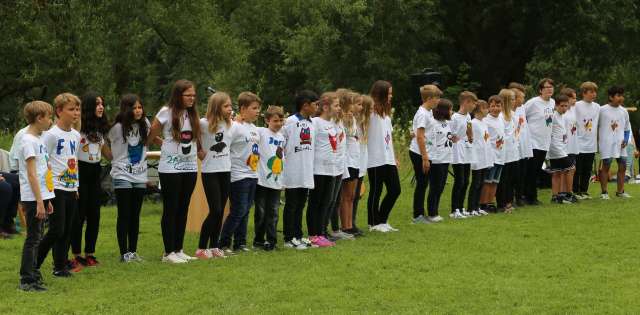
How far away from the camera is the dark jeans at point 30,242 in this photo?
947cm

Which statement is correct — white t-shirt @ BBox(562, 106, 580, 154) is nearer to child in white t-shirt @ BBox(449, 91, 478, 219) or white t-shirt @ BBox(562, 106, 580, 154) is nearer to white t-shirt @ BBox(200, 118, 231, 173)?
child in white t-shirt @ BBox(449, 91, 478, 219)

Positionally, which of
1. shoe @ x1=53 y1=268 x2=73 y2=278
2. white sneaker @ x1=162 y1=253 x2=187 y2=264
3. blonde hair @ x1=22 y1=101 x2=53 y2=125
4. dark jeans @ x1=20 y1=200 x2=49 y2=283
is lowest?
shoe @ x1=53 y1=268 x2=73 y2=278

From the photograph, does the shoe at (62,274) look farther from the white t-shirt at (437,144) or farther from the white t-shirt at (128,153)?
the white t-shirt at (437,144)

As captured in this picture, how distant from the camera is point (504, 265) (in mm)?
10539

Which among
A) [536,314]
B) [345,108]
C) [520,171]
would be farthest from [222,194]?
[520,171]

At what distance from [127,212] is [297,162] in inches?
82.5

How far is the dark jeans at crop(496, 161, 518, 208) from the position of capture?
1634 cm

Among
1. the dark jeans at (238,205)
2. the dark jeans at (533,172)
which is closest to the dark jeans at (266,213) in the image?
the dark jeans at (238,205)

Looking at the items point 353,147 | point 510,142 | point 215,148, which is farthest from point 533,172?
point 215,148

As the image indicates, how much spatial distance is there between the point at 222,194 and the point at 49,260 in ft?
6.69

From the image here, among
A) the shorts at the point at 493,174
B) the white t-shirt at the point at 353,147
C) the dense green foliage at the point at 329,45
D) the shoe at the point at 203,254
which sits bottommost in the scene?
the shoe at the point at 203,254

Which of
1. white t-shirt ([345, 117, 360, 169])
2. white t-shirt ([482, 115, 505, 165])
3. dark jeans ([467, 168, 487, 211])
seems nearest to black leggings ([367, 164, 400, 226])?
white t-shirt ([345, 117, 360, 169])

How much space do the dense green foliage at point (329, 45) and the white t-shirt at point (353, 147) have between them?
13450 mm

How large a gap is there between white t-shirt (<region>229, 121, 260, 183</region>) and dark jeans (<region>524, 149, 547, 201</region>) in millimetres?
6691
